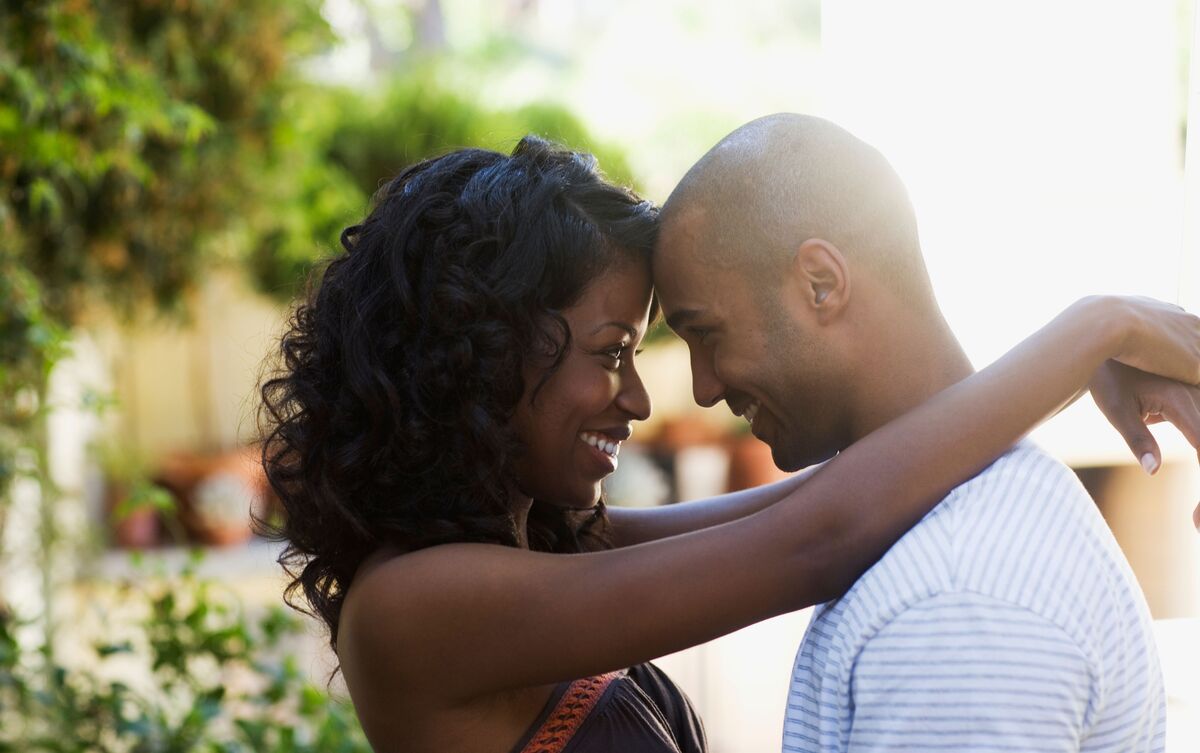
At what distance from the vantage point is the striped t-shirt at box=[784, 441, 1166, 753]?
129 centimetres

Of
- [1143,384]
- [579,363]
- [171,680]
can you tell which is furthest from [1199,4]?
[171,680]

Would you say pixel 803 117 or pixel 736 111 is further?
pixel 736 111

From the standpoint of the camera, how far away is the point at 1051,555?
1.38 metres

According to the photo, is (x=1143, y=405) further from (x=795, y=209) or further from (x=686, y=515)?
(x=686, y=515)

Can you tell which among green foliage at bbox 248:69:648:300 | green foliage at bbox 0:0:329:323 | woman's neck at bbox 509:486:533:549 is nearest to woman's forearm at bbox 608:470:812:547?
woman's neck at bbox 509:486:533:549

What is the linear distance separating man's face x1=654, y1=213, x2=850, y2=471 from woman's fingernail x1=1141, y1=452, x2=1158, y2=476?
41 cm

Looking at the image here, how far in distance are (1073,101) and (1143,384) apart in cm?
117

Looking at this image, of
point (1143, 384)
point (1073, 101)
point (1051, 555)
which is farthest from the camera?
point (1073, 101)

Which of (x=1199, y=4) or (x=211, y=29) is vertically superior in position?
(x=211, y=29)

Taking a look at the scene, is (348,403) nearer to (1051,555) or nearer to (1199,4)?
(1051,555)

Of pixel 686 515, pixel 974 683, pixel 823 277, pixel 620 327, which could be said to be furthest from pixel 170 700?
pixel 974 683

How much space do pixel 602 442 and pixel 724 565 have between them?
1.14ft

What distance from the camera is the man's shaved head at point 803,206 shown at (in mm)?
1625

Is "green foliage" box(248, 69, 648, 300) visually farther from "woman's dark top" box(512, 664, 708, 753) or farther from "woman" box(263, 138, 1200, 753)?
"woman's dark top" box(512, 664, 708, 753)
